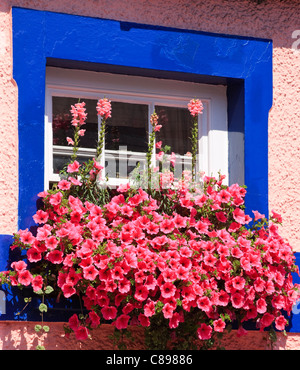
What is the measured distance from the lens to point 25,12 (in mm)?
5797

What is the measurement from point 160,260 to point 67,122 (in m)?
1.39

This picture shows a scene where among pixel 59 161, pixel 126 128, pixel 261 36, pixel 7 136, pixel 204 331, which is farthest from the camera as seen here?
pixel 261 36

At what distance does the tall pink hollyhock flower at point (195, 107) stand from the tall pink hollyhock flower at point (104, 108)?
60 cm

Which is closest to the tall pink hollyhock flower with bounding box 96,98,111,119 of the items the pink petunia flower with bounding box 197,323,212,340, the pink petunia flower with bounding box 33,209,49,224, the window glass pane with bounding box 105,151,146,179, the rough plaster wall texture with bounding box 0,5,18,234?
the window glass pane with bounding box 105,151,146,179

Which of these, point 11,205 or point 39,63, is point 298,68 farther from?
point 11,205

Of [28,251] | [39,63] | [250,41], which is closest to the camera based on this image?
[28,251]

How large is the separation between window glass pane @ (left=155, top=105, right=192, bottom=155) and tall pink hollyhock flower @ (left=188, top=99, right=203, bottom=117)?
356mm

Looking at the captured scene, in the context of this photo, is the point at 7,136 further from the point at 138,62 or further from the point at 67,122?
the point at 138,62

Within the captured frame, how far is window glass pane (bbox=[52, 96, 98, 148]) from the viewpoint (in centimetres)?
609

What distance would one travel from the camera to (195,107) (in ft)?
19.9

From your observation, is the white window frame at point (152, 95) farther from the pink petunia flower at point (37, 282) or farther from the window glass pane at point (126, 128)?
the pink petunia flower at point (37, 282)

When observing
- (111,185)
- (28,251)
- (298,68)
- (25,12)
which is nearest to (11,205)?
(28,251)

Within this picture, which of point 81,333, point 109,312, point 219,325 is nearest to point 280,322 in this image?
point 219,325
